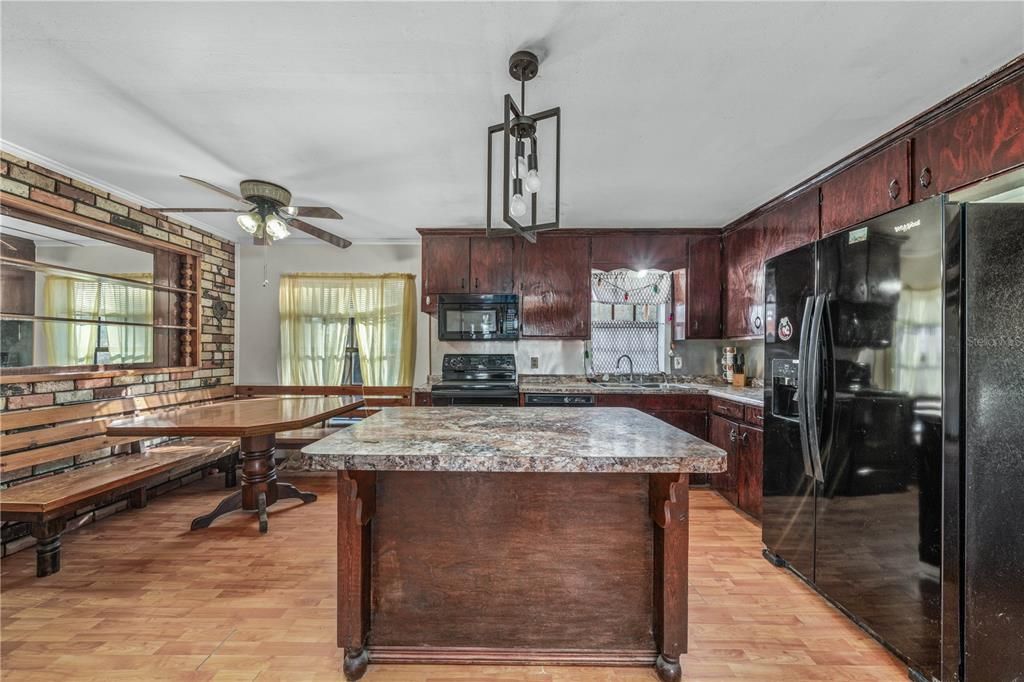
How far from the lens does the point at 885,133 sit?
7.03ft

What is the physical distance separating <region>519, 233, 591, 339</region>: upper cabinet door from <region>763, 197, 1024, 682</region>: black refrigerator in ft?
7.19

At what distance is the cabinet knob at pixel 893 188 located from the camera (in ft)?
6.97

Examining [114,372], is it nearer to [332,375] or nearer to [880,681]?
[332,375]

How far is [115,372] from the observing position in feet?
10.1

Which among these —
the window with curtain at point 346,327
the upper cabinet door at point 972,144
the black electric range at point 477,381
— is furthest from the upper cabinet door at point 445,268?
the upper cabinet door at point 972,144

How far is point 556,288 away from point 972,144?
270 cm

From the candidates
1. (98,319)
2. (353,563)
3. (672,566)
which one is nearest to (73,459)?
(98,319)

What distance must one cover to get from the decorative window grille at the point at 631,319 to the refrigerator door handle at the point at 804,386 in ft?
7.08

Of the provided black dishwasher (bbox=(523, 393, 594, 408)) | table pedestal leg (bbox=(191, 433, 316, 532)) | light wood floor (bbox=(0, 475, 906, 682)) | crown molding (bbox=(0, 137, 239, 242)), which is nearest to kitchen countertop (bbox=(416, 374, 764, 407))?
black dishwasher (bbox=(523, 393, 594, 408))

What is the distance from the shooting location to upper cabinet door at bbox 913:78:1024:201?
1.60 metres

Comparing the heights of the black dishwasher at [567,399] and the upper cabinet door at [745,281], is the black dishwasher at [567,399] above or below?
below

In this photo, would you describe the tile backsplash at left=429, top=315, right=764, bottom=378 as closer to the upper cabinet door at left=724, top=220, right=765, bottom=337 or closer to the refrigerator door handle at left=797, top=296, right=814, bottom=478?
the upper cabinet door at left=724, top=220, right=765, bottom=337

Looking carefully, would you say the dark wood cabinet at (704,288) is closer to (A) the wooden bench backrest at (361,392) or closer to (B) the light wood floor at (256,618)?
(B) the light wood floor at (256,618)

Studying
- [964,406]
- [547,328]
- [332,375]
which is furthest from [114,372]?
[964,406]
